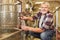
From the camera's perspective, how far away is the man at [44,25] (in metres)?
1.38

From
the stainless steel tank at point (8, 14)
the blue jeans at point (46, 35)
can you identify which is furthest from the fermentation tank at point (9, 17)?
the blue jeans at point (46, 35)

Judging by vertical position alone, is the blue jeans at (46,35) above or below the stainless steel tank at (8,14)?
below

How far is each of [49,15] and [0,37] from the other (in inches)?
15.0

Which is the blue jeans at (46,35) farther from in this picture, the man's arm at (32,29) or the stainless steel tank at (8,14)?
the stainless steel tank at (8,14)

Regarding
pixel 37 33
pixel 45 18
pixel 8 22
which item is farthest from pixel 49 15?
pixel 8 22

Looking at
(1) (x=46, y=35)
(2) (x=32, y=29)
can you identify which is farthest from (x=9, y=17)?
(1) (x=46, y=35)

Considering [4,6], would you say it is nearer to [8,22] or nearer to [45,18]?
[8,22]

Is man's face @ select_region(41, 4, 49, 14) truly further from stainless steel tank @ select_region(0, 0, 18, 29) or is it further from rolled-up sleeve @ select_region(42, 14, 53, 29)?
stainless steel tank @ select_region(0, 0, 18, 29)

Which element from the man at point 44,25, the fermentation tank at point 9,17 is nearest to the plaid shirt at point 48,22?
the man at point 44,25


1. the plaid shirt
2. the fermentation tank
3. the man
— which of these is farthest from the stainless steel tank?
the plaid shirt

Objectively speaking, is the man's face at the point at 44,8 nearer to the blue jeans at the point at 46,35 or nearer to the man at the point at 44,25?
the man at the point at 44,25

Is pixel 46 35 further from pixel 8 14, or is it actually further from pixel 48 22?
pixel 8 14

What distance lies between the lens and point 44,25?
138 centimetres

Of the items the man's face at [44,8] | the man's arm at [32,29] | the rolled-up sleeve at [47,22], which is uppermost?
the man's face at [44,8]
